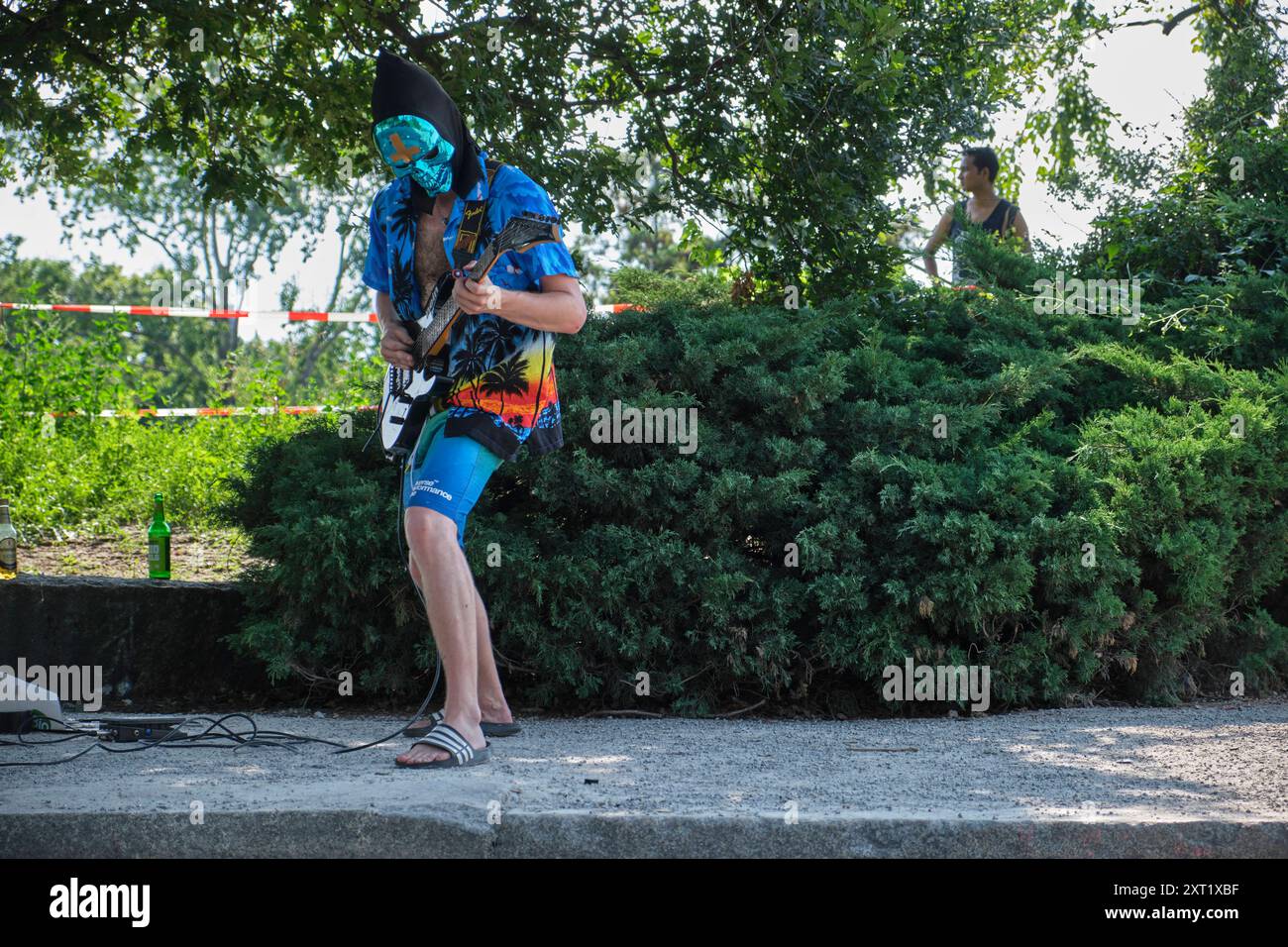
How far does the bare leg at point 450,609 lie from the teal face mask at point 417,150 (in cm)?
108

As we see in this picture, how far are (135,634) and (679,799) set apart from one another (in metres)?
3.31

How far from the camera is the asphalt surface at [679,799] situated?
343 cm

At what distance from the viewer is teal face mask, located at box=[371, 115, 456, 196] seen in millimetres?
4250

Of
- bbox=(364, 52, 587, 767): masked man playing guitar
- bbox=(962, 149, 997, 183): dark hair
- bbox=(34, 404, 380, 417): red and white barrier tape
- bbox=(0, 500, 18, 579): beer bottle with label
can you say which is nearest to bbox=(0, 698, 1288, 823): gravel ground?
bbox=(364, 52, 587, 767): masked man playing guitar

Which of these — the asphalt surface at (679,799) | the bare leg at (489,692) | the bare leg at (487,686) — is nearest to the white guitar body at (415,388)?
the bare leg at (487,686)

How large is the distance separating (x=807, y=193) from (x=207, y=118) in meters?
3.41

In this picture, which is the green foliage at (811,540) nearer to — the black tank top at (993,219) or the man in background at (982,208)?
the black tank top at (993,219)

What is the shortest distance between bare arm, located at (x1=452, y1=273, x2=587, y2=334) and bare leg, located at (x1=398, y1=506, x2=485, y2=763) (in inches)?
26.6

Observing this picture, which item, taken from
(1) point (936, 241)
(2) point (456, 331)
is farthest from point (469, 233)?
(1) point (936, 241)

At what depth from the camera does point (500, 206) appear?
4.35m

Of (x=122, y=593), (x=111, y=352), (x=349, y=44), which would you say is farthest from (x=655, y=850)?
(x=111, y=352)

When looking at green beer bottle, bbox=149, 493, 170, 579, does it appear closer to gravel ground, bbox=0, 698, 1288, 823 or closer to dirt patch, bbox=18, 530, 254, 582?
dirt patch, bbox=18, 530, 254, 582

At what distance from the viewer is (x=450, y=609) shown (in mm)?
4211

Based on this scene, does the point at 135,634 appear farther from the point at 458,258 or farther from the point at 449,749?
the point at 458,258
